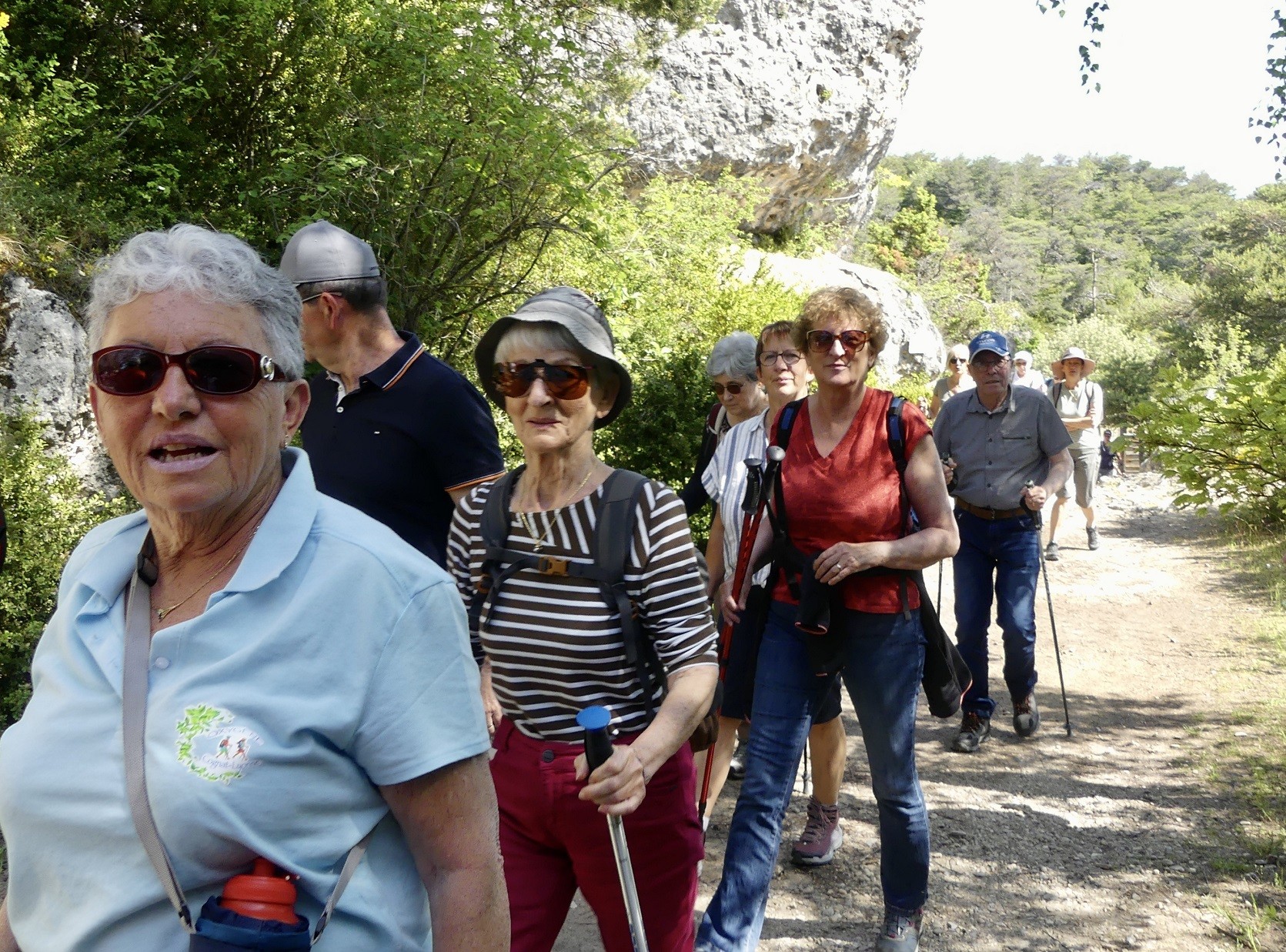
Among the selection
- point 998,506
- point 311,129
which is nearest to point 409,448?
point 998,506

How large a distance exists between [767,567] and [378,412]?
177 centimetres

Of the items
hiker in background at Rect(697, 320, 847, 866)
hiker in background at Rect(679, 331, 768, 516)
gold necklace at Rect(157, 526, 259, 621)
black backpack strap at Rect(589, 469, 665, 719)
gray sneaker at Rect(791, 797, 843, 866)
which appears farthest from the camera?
hiker in background at Rect(679, 331, 768, 516)

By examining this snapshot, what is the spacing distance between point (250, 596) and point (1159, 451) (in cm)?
519

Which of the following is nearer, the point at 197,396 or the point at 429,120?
the point at 197,396

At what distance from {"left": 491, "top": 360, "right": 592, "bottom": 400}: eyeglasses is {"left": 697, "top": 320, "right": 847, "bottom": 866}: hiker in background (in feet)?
5.75

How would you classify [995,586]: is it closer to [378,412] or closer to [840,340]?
[840,340]

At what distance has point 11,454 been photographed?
677cm

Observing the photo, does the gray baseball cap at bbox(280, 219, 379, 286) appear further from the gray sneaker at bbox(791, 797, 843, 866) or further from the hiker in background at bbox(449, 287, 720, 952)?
the gray sneaker at bbox(791, 797, 843, 866)

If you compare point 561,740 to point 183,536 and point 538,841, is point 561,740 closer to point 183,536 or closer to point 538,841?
point 538,841

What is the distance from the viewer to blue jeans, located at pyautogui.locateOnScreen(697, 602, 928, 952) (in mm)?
3623

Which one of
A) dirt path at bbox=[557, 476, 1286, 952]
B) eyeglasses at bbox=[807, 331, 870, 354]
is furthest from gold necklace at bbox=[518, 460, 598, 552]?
dirt path at bbox=[557, 476, 1286, 952]

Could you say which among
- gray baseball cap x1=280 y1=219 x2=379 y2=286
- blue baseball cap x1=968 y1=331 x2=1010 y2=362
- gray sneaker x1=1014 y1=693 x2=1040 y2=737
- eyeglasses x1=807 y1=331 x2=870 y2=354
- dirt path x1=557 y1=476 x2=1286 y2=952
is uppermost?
gray baseball cap x1=280 y1=219 x2=379 y2=286

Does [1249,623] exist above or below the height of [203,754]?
below

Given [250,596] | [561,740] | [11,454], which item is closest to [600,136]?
[11,454]
